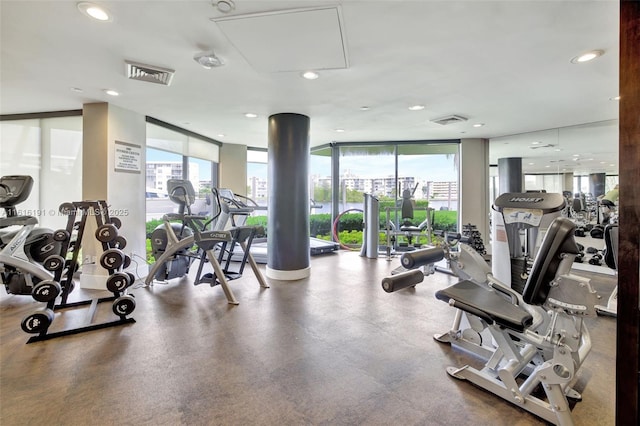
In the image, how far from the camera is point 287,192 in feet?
14.8

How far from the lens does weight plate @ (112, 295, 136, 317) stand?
9.41 ft

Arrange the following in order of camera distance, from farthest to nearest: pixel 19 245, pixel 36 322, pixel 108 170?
pixel 108 170
pixel 19 245
pixel 36 322

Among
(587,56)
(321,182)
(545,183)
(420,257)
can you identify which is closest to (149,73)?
(420,257)

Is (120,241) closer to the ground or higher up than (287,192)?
closer to the ground

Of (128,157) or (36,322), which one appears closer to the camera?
(36,322)

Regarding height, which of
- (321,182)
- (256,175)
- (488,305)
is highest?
(256,175)

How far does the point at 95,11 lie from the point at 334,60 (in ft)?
5.60

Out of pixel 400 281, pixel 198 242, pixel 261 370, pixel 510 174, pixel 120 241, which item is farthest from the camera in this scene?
pixel 510 174

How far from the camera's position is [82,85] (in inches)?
132

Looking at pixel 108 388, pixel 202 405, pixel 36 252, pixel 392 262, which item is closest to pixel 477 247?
pixel 392 262

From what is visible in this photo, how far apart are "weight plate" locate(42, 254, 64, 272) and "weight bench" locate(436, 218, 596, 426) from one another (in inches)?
132

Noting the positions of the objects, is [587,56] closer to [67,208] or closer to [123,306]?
[123,306]

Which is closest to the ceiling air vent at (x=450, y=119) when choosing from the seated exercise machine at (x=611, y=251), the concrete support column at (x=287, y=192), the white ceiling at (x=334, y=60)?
the white ceiling at (x=334, y=60)

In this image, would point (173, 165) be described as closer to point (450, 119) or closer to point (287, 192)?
point (287, 192)
